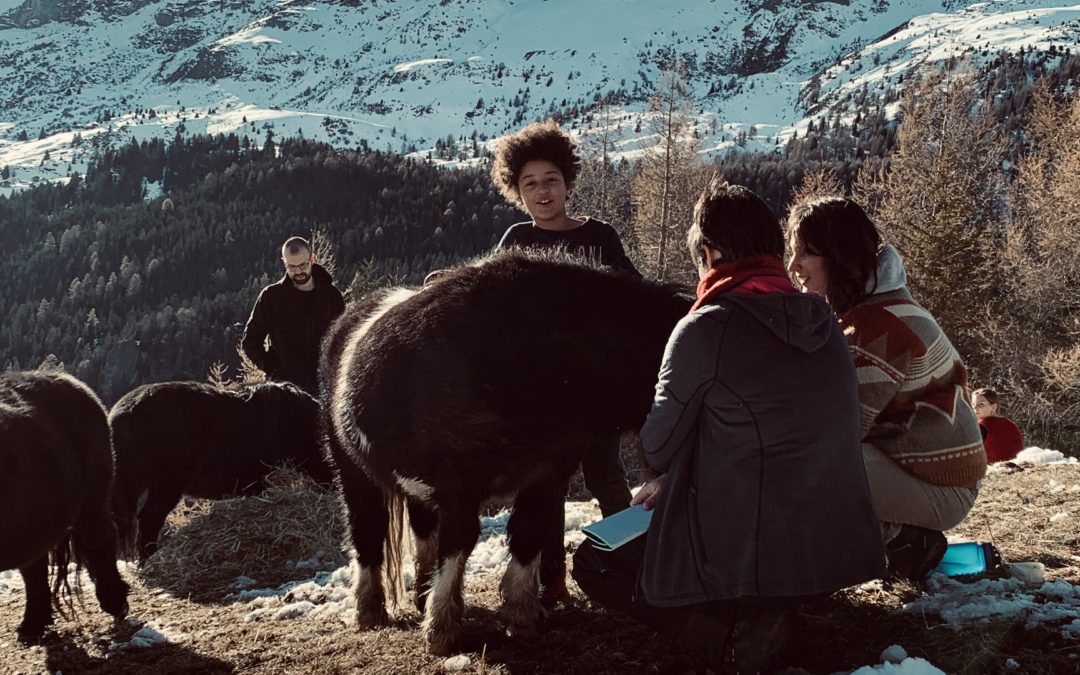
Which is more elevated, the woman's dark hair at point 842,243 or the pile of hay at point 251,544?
the woman's dark hair at point 842,243

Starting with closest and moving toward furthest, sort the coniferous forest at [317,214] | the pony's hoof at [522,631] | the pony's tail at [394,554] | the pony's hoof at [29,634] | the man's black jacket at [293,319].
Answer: the pony's hoof at [522,631]
the pony's tail at [394,554]
the pony's hoof at [29,634]
the man's black jacket at [293,319]
the coniferous forest at [317,214]

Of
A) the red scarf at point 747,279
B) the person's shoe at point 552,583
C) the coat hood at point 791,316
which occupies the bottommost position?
the person's shoe at point 552,583

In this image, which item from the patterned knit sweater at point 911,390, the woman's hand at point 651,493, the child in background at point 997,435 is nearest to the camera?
the woman's hand at point 651,493

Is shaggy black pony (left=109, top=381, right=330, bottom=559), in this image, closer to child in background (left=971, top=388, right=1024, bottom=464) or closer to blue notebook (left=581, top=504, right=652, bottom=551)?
blue notebook (left=581, top=504, right=652, bottom=551)

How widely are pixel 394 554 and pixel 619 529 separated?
62.5 inches

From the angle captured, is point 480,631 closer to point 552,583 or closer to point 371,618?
point 552,583

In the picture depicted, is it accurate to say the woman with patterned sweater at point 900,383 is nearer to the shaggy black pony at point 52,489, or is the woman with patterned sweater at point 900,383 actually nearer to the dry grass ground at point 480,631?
the dry grass ground at point 480,631

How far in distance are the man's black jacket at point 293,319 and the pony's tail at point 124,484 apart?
1265mm

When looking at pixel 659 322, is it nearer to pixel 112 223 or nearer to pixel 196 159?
pixel 112 223

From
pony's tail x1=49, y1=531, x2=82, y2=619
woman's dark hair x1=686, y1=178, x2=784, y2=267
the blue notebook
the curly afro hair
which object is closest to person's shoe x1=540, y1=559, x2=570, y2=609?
the blue notebook

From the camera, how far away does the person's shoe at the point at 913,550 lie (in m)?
3.23

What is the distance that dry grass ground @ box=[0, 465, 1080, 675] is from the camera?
2.83 metres

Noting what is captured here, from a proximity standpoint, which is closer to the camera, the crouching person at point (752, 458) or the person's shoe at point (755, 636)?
the crouching person at point (752, 458)

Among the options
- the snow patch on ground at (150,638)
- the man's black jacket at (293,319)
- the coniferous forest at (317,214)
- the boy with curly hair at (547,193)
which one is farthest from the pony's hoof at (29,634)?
the coniferous forest at (317,214)
